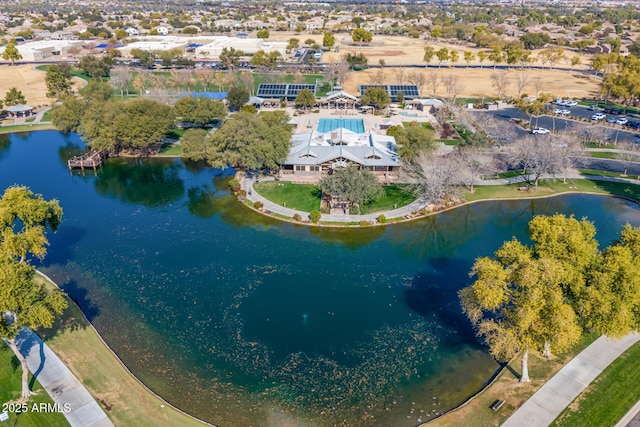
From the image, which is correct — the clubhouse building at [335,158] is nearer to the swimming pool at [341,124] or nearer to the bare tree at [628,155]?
the swimming pool at [341,124]

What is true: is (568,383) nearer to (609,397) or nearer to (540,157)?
(609,397)

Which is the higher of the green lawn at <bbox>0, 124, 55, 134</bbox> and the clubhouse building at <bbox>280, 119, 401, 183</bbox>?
the clubhouse building at <bbox>280, 119, 401, 183</bbox>

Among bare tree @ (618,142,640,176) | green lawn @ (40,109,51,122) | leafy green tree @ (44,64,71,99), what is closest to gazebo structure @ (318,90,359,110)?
bare tree @ (618,142,640,176)

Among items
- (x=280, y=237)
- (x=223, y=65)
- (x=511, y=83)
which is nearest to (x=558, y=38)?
(x=511, y=83)

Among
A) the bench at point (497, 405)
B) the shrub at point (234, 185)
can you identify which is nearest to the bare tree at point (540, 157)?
the shrub at point (234, 185)

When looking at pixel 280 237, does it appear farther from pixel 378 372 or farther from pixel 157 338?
pixel 378 372

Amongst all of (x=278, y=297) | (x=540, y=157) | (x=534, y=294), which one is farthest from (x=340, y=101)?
(x=534, y=294)

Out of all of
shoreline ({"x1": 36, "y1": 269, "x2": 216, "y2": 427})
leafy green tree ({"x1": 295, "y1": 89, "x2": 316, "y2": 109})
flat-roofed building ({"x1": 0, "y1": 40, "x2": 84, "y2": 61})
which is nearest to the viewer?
shoreline ({"x1": 36, "y1": 269, "x2": 216, "y2": 427})

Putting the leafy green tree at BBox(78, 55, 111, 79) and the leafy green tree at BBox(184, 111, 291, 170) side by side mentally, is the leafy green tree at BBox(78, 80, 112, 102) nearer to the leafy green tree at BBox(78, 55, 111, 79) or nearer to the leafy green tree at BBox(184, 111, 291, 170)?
the leafy green tree at BBox(78, 55, 111, 79)
